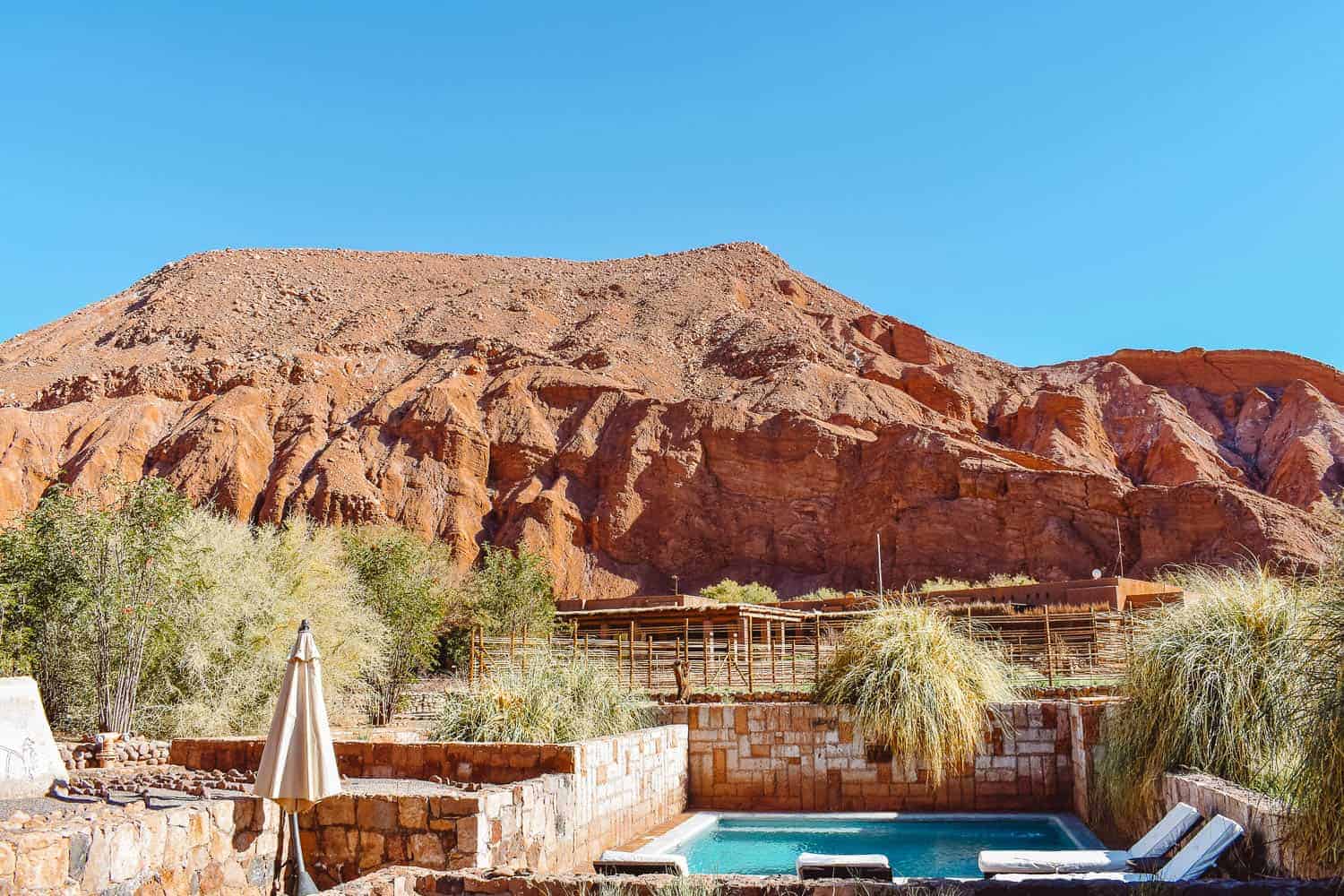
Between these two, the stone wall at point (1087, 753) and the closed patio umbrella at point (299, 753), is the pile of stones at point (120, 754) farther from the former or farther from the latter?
the stone wall at point (1087, 753)

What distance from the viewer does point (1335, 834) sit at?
4.88m

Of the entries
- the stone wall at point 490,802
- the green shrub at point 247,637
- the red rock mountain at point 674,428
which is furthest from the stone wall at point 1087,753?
the red rock mountain at point 674,428

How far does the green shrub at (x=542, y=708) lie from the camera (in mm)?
10891

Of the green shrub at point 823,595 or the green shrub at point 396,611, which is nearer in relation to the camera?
the green shrub at point 396,611

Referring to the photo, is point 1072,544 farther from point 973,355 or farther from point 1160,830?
point 1160,830

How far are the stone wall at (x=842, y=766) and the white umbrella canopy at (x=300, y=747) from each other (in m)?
7.35

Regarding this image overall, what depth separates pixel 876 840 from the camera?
11.4m

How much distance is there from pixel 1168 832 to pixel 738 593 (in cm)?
3449

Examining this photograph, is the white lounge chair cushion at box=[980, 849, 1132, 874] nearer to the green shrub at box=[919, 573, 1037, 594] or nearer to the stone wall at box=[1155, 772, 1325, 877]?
the stone wall at box=[1155, 772, 1325, 877]

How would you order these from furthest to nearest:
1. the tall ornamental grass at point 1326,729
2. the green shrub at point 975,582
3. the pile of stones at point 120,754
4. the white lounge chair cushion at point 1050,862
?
1. the green shrub at point 975,582
2. the pile of stones at point 120,754
3. the white lounge chair cushion at point 1050,862
4. the tall ornamental grass at point 1326,729

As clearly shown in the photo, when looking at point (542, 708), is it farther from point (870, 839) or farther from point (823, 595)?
point (823, 595)

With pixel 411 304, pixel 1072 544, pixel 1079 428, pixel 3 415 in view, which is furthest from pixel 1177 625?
pixel 411 304

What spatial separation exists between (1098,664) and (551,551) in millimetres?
30072

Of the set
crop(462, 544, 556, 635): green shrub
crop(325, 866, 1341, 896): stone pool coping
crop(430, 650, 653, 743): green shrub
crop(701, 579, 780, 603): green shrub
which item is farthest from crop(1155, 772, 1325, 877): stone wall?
crop(701, 579, 780, 603): green shrub
